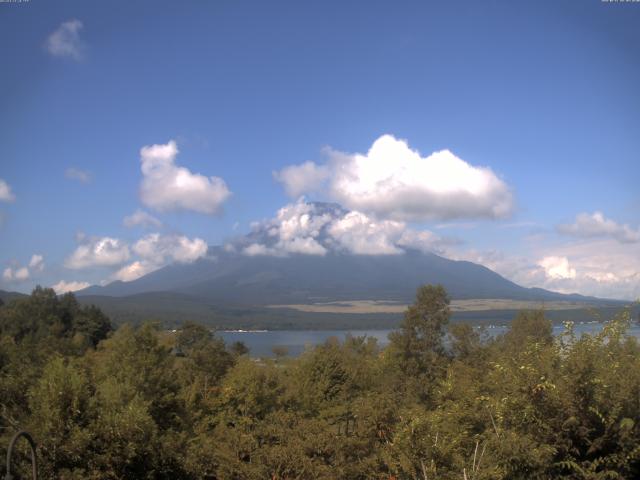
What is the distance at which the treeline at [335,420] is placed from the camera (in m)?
8.28

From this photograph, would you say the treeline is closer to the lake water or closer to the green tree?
the green tree

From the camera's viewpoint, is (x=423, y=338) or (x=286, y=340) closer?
(x=423, y=338)

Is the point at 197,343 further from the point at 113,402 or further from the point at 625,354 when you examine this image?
the point at 625,354

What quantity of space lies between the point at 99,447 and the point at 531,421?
369 inches

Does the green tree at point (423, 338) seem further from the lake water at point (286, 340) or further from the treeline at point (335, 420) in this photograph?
the lake water at point (286, 340)

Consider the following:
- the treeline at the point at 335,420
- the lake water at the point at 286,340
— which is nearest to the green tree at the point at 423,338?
the treeline at the point at 335,420

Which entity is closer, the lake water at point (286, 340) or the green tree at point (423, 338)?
the green tree at point (423, 338)

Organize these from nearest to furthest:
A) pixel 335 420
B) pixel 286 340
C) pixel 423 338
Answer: pixel 335 420 < pixel 423 338 < pixel 286 340

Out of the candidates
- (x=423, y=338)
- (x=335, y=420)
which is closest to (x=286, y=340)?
(x=423, y=338)

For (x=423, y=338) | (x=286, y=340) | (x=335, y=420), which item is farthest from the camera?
(x=286, y=340)

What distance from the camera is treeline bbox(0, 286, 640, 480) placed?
8281 millimetres

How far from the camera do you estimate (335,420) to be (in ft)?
80.8

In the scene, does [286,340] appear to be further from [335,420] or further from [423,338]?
[335,420]

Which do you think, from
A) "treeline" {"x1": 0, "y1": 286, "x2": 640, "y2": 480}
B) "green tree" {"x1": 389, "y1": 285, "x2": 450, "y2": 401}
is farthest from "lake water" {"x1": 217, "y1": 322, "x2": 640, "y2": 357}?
"treeline" {"x1": 0, "y1": 286, "x2": 640, "y2": 480}
